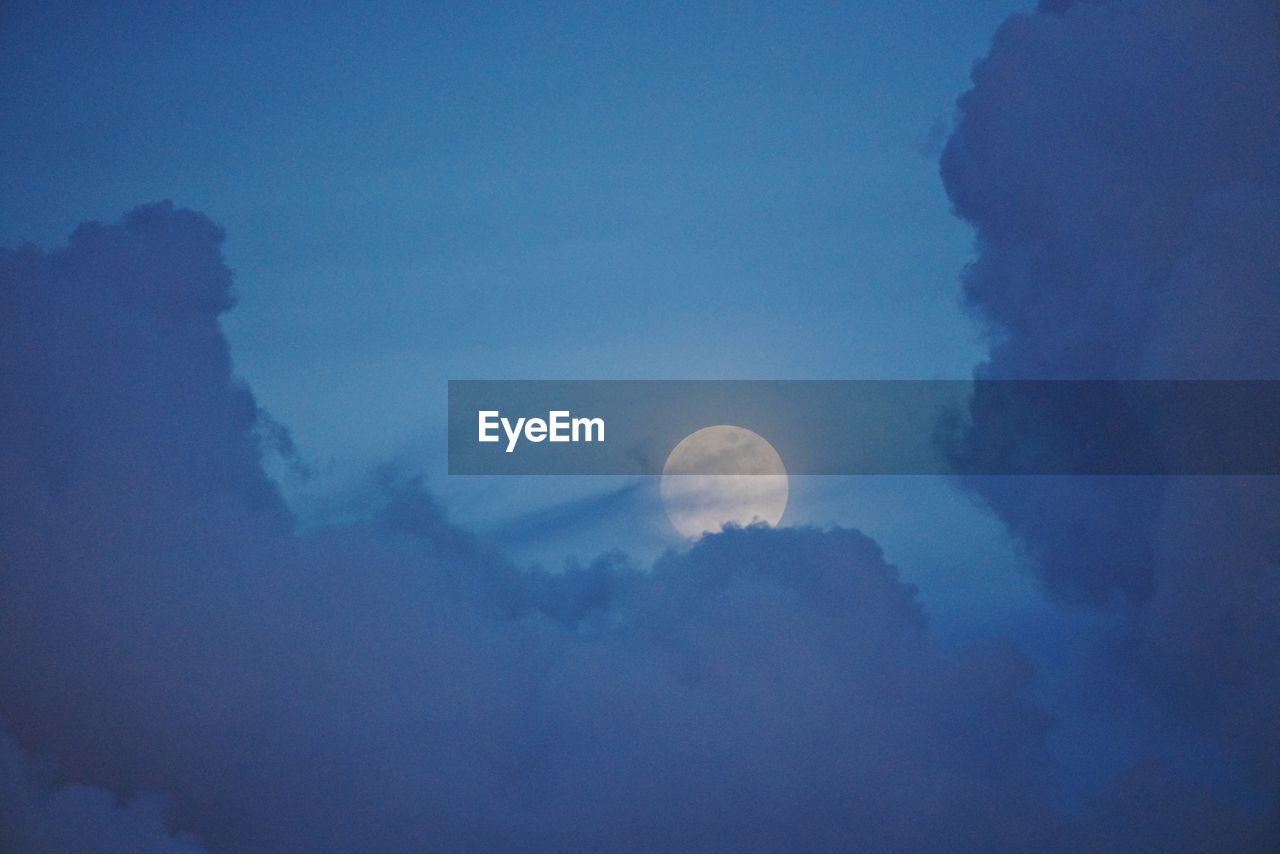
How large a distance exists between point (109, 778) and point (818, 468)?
58.3ft

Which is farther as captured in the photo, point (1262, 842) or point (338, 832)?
point (338, 832)

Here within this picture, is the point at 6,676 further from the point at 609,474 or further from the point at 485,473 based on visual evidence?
the point at 609,474

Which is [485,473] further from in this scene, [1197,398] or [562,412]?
[1197,398]

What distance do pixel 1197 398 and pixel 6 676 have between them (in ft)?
87.5

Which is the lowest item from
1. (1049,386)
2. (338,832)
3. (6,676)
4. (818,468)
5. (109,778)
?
(338,832)

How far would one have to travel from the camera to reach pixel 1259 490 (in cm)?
1886

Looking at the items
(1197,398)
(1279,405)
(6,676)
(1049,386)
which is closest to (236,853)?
(6,676)

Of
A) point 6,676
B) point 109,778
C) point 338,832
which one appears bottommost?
point 338,832

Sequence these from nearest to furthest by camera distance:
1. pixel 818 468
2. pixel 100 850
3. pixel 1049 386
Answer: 1. pixel 100 850
2. pixel 818 468
3. pixel 1049 386

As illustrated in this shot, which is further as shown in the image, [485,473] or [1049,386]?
[1049,386]

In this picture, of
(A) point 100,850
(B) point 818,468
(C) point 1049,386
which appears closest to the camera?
(A) point 100,850

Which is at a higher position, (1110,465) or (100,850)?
(1110,465)

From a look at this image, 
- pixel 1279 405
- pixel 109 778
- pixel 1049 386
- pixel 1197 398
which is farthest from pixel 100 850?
pixel 1279 405

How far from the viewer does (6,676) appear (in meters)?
18.9
